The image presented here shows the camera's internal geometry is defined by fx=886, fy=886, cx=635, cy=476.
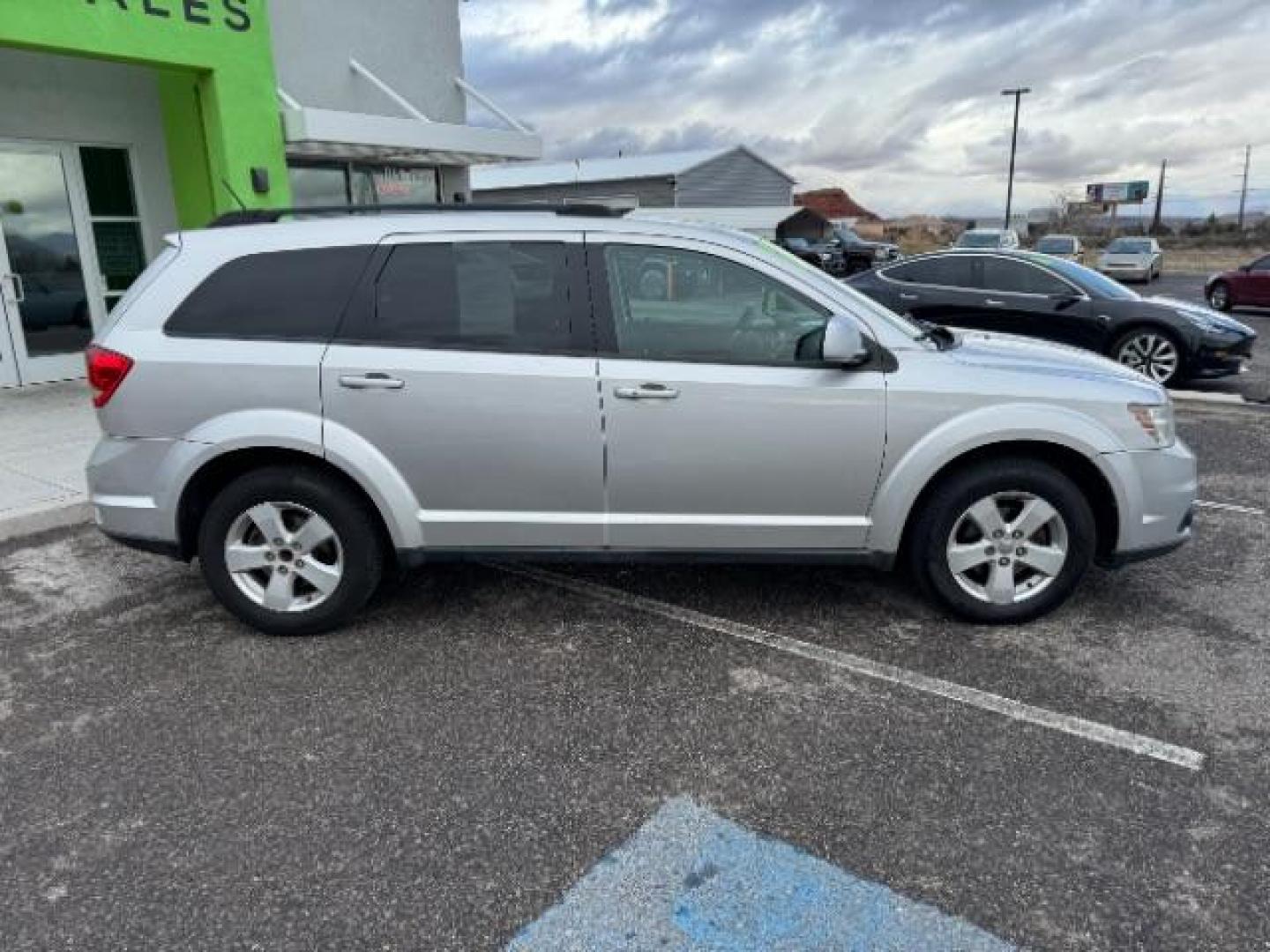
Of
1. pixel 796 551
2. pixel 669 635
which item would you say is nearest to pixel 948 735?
pixel 796 551

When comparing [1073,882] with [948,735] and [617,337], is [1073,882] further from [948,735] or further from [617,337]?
[617,337]

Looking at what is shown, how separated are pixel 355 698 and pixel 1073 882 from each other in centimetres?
254

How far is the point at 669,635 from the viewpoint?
3.96m

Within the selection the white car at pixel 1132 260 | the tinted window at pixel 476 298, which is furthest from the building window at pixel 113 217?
the white car at pixel 1132 260

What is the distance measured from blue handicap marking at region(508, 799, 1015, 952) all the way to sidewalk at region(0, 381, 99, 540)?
4665mm

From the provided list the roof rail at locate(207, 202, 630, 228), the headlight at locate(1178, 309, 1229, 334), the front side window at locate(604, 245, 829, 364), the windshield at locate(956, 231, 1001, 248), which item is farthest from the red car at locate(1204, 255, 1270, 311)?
the roof rail at locate(207, 202, 630, 228)

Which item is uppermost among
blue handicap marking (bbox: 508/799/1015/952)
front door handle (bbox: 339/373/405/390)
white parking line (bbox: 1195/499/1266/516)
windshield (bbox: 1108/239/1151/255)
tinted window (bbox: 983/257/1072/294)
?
windshield (bbox: 1108/239/1151/255)

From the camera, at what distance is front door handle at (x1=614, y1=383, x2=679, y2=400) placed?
369 centimetres

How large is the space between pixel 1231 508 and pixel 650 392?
4434mm

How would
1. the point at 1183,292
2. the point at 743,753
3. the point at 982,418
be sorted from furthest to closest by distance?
the point at 1183,292
the point at 982,418
the point at 743,753

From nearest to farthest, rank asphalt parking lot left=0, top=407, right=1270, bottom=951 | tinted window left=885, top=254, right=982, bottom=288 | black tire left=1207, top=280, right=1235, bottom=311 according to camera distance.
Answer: asphalt parking lot left=0, top=407, right=1270, bottom=951
tinted window left=885, top=254, right=982, bottom=288
black tire left=1207, top=280, right=1235, bottom=311

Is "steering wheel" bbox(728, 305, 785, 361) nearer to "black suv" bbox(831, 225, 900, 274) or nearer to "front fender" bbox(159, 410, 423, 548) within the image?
"front fender" bbox(159, 410, 423, 548)

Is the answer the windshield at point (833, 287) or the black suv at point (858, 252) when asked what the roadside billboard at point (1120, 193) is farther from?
the windshield at point (833, 287)

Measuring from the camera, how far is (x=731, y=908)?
2373 mm
